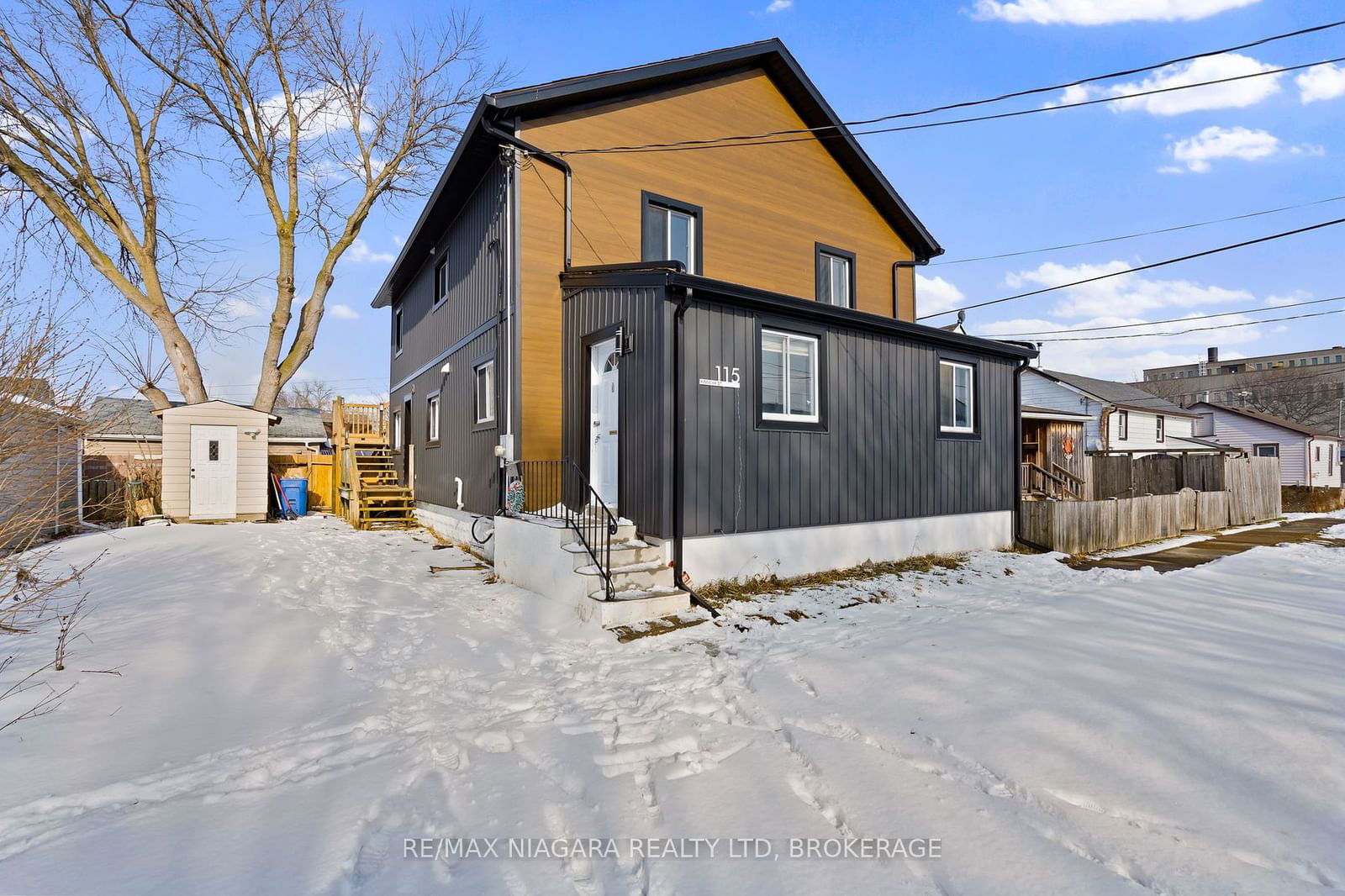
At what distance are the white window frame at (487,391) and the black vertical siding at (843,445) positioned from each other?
397cm

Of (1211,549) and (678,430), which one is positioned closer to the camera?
(678,430)

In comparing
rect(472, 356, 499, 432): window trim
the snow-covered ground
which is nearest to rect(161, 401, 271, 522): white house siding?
rect(472, 356, 499, 432): window trim

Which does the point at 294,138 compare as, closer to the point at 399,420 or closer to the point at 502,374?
the point at 399,420

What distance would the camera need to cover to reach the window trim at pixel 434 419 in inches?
493

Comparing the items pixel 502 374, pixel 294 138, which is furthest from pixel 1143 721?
pixel 294 138

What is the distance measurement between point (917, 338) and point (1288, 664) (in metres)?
5.92

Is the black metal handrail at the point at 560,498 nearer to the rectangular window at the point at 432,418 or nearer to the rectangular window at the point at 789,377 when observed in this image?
the rectangular window at the point at 789,377

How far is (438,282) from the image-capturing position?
42.6 feet

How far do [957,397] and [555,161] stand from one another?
23.9 ft

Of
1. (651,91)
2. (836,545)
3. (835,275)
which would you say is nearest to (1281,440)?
(835,275)

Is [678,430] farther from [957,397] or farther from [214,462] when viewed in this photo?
[214,462]

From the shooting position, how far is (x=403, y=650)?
5.04 meters

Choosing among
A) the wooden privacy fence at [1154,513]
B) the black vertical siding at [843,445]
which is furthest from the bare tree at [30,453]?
the wooden privacy fence at [1154,513]

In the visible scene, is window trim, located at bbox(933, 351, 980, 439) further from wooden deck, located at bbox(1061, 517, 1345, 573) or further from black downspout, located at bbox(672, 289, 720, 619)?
black downspout, located at bbox(672, 289, 720, 619)
